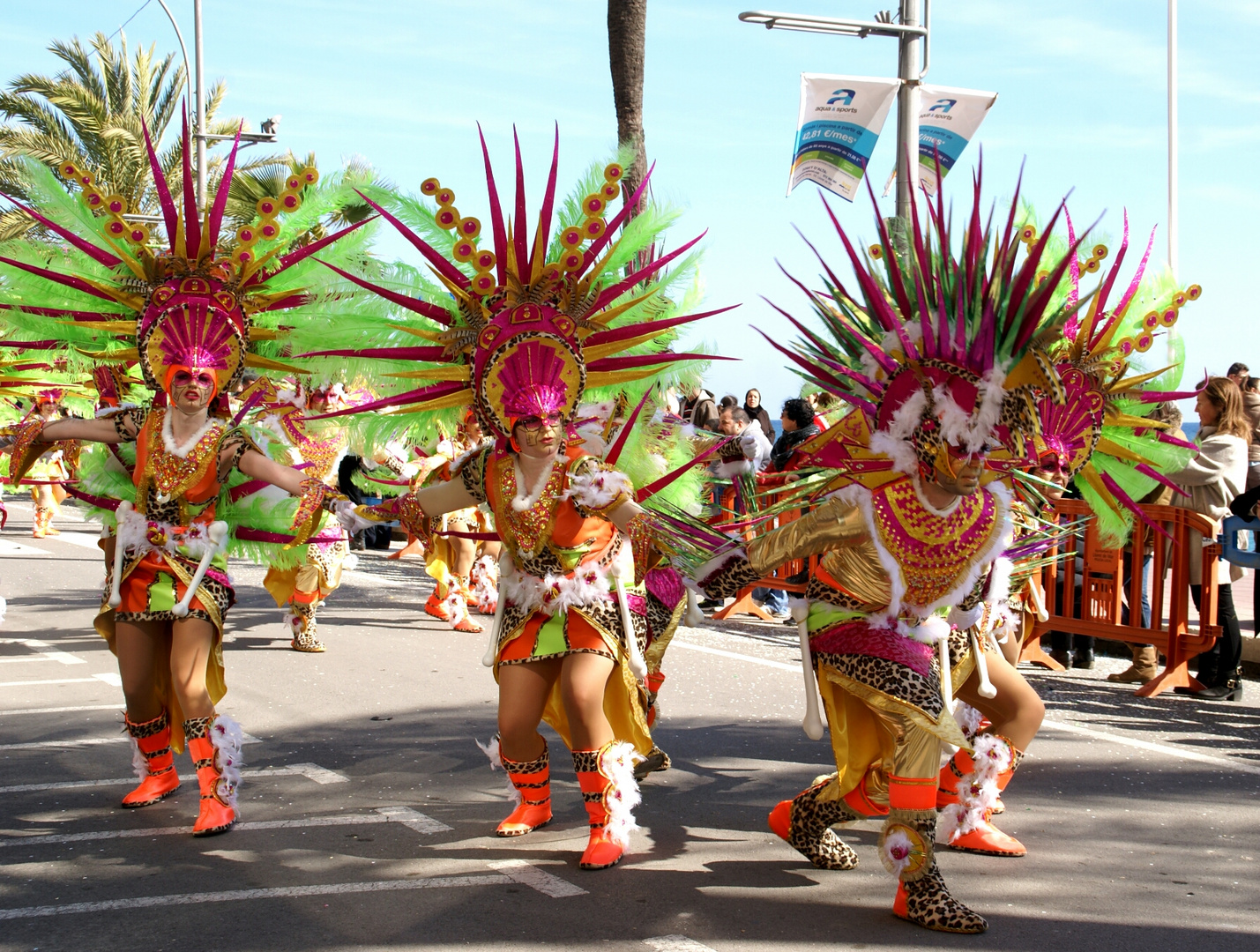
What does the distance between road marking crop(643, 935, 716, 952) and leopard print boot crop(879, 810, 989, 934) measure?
65 centimetres

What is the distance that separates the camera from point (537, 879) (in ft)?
14.6

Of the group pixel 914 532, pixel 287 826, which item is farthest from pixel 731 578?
pixel 287 826

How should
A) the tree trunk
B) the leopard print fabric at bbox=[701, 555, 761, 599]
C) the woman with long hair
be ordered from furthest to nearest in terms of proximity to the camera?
1. the tree trunk
2. the woman with long hair
3. the leopard print fabric at bbox=[701, 555, 761, 599]

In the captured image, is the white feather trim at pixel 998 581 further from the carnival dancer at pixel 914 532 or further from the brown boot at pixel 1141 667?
the brown boot at pixel 1141 667

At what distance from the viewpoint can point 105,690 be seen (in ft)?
26.0

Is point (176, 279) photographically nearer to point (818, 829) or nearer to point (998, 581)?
point (818, 829)

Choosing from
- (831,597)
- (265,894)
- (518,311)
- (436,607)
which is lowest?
(265,894)

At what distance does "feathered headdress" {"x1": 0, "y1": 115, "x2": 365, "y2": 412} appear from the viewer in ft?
17.2

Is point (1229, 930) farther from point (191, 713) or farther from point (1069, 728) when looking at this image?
point (191, 713)

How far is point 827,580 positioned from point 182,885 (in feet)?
7.89

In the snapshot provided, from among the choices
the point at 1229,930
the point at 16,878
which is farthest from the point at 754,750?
the point at 16,878

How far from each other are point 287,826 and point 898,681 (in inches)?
98.7

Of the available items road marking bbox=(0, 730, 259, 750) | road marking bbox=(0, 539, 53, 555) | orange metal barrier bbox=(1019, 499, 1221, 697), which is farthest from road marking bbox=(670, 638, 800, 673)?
road marking bbox=(0, 539, 53, 555)

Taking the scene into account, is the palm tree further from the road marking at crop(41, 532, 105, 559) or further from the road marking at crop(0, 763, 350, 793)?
the road marking at crop(0, 763, 350, 793)
